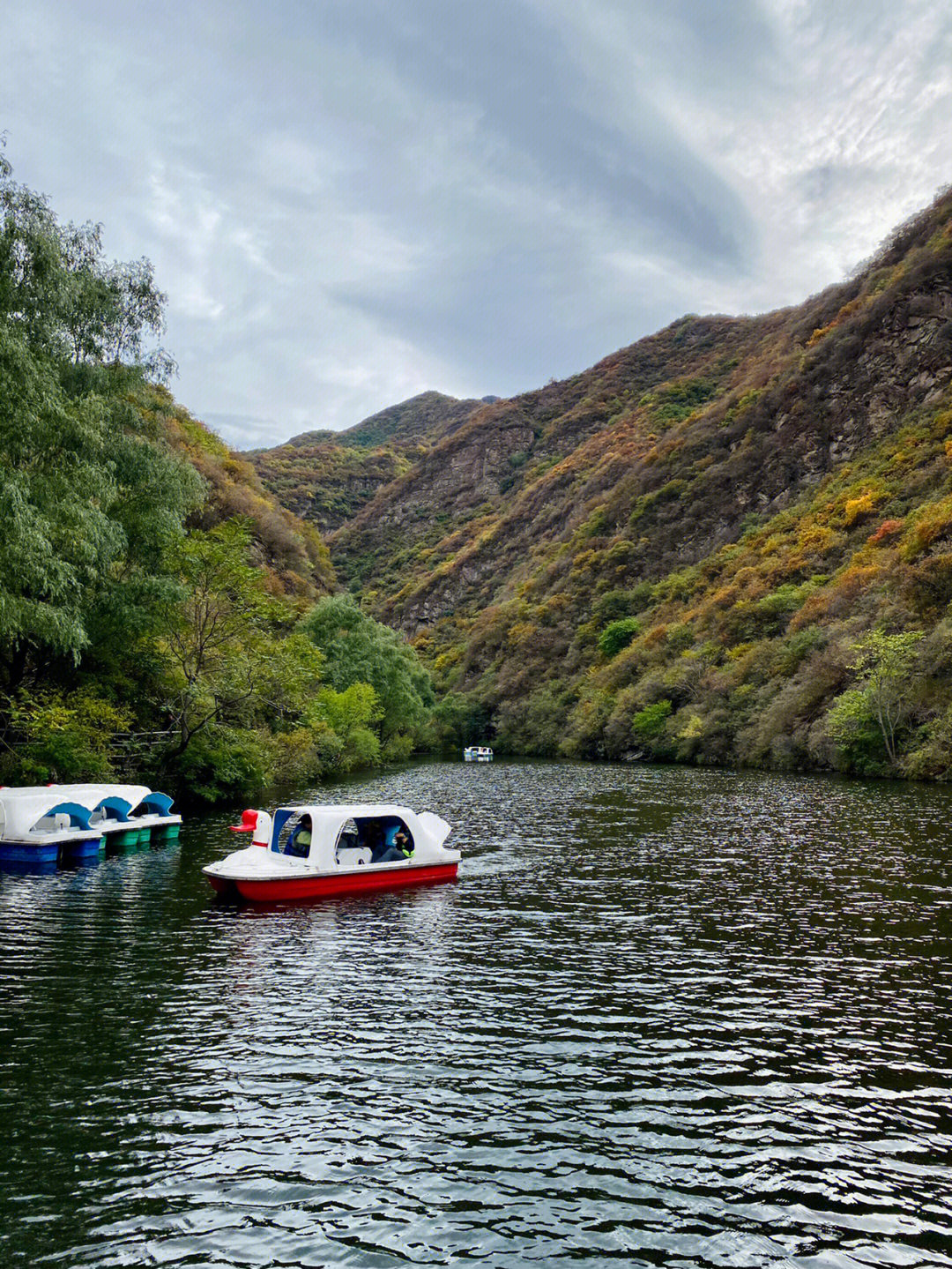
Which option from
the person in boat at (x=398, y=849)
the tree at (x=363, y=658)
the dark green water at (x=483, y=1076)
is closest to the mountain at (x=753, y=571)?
the tree at (x=363, y=658)

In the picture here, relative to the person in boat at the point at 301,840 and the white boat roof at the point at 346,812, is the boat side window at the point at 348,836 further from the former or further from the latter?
the person in boat at the point at 301,840

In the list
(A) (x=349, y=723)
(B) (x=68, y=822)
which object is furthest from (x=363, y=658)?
(B) (x=68, y=822)

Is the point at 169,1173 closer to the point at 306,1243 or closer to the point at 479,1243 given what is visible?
the point at 306,1243

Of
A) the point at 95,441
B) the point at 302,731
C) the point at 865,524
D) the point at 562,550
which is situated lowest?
the point at 302,731

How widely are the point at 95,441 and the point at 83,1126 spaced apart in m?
23.4

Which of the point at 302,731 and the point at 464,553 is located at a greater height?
the point at 464,553

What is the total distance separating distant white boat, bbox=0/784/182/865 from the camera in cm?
2481

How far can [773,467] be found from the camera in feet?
340

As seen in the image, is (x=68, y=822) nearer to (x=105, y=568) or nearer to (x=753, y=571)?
(x=105, y=568)

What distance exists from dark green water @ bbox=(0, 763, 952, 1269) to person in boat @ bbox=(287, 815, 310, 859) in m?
1.71

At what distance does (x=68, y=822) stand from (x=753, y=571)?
72.1 metres

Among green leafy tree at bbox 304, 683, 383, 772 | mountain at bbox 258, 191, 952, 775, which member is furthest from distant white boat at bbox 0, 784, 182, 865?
mountain at bbox 258, 191, 952, 775

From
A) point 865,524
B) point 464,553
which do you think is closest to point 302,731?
point 865,524

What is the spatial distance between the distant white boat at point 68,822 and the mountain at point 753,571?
39.8m
